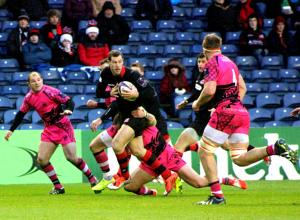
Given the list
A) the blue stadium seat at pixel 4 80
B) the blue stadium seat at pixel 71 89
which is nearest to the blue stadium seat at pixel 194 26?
the blue stadium seat at pixel 71 89

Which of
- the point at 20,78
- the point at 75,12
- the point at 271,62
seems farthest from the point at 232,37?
the point at 20,78

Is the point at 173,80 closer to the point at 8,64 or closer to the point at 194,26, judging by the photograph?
the point at 194,26

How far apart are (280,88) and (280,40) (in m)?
1.64

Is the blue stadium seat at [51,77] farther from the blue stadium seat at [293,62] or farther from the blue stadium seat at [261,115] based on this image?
the blue stadium seat at [293,62]

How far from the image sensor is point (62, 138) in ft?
53.5

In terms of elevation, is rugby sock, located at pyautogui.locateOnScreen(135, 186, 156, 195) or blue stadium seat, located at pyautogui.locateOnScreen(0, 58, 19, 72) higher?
blue stadium seat, located at pyautogui.locateOnScreen(0, 58, 19, 72)

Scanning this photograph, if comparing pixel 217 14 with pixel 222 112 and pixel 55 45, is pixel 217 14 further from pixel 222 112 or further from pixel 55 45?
pixel 222 112

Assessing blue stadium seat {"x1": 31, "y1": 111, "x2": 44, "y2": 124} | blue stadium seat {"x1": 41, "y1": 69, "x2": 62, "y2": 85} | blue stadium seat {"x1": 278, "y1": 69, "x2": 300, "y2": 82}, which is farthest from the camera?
blue stadium seat {"x1": 278, "y1": 69, "x2": 300, "y2": 82}

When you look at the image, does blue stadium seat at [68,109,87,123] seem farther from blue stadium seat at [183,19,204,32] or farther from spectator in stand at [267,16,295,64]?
spectator in stand at [267,16,295,64]

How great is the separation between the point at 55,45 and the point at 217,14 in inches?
150

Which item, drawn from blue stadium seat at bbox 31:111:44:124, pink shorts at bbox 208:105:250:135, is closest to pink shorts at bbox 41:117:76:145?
pink shorts at bbox 208:105:250:135

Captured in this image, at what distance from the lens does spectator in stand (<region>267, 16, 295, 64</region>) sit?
23469 mm

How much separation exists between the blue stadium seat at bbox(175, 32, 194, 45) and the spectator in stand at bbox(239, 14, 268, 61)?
1.15 m

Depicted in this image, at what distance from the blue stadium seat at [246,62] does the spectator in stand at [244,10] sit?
120 cm
